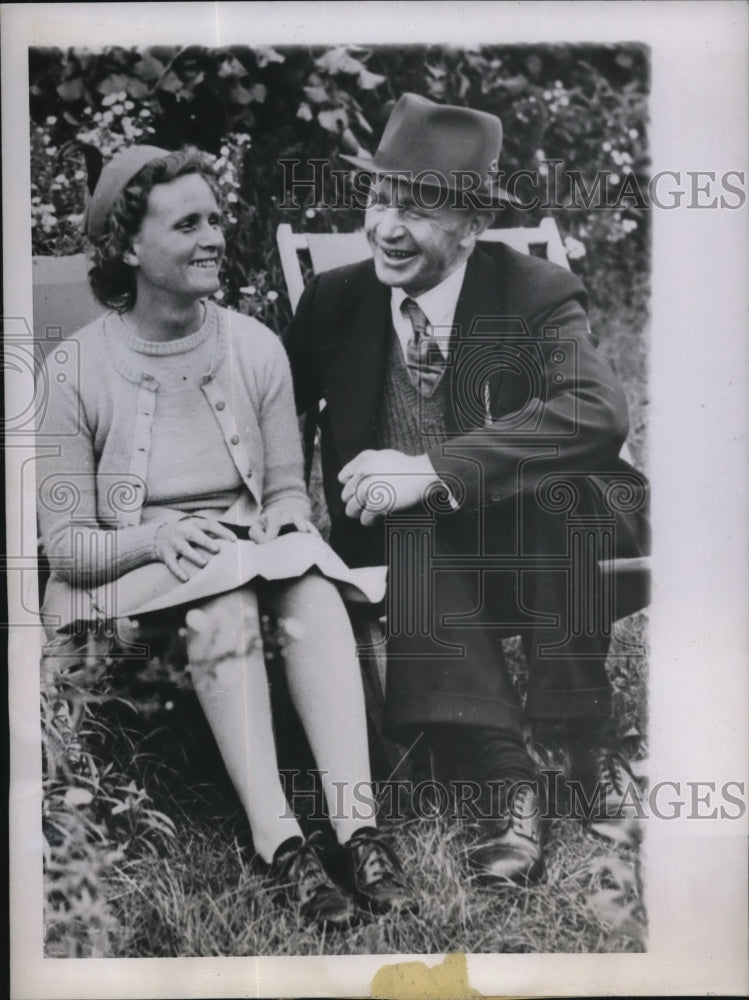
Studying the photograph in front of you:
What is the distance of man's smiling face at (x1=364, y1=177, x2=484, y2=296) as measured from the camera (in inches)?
114

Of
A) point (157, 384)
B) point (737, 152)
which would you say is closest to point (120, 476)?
point (157, 384)

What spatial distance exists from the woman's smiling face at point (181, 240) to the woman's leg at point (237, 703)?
3.17ft

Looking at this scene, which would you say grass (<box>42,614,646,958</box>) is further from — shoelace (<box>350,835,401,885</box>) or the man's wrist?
the man's wrist

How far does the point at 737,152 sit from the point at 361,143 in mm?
1149

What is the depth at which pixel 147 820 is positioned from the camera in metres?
2.91

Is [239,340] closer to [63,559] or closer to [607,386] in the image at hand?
[63,559]

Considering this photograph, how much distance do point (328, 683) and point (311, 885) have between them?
24.0 inches

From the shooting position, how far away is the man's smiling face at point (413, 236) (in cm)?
290

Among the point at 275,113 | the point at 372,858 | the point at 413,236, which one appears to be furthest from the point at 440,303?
the point at 372,858

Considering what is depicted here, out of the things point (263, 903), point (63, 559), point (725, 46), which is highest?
point (725, 46)

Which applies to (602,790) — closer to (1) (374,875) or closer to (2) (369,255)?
(1) (374,875)

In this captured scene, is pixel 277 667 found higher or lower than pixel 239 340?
lower

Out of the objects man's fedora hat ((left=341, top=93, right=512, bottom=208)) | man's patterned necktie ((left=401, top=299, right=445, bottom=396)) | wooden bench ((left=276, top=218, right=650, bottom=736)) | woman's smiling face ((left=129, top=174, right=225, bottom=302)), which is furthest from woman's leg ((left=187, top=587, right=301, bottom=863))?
man's fedora hat ((left=341, top=93, right=512, bottom=208))

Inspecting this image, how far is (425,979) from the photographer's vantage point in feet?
9.59
